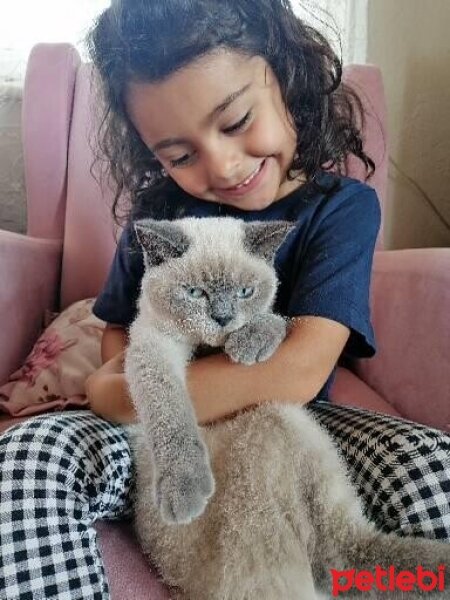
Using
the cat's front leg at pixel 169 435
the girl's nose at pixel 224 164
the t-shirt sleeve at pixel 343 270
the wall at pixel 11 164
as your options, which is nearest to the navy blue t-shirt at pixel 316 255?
the t-shirt sleeve at pixel 343 270

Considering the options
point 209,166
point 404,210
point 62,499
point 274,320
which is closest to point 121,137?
point 209,166

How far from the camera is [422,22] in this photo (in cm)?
149

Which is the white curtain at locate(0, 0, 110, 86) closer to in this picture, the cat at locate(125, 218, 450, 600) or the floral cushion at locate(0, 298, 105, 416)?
the floral cushion at locate(0, 298, 105, 416)

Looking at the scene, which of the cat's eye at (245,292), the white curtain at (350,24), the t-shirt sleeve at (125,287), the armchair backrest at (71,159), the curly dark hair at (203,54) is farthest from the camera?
the white curtain at (350,24)

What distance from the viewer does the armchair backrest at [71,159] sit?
4.13 ft

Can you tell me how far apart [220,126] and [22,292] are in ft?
1.96

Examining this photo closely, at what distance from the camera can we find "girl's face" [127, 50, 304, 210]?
71 cm

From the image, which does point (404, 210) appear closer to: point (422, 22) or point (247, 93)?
point (422, 22)

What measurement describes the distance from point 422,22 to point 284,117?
932mm

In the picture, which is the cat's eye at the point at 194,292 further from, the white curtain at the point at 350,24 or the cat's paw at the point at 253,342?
the white curtain at the point at 350,24

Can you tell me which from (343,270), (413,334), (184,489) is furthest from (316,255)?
(184,489)

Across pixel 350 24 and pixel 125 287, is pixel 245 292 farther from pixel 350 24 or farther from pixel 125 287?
pixel 350 24

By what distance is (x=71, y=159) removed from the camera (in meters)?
1.31

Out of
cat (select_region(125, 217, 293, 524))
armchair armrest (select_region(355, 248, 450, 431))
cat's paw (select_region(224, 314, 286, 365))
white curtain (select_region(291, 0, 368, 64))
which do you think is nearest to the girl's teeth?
cat (select_region(125, 217, 293, 524))
